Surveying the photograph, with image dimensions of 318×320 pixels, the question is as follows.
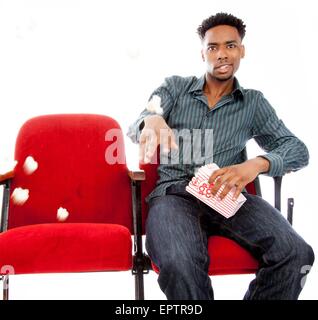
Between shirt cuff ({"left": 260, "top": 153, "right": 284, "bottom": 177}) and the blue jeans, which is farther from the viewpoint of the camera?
shirt cuff ({"left": 260, "top": 153, "right": 284, "bottom": 177})

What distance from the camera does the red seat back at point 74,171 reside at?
2.11 m

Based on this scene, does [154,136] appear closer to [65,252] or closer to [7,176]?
[65,252]

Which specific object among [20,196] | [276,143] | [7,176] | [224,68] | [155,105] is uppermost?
[224,68]

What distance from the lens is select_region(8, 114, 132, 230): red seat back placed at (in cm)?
211

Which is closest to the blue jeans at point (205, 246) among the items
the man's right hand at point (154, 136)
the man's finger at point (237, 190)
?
the man's finger at point (237, 190)

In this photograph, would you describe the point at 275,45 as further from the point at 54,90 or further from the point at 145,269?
the point at 145,269

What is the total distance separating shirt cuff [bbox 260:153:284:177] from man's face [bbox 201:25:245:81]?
43 cm

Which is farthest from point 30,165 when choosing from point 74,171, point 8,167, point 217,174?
point 217,174

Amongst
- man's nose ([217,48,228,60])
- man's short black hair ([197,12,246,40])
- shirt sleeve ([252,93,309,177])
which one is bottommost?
shirt sleeve ([252,93,309,177])

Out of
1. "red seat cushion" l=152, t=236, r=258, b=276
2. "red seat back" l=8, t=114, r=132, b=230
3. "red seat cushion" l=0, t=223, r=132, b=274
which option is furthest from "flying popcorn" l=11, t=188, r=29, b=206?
"red seat cushion" l=152, t=236, r=258, b=276

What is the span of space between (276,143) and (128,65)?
1.08 metres

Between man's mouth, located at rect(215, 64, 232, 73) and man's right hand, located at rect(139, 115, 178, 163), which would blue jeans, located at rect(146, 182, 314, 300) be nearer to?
man's right hand, located at rect(139, 115, 178, 163)

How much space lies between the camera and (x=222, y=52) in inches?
78.6
